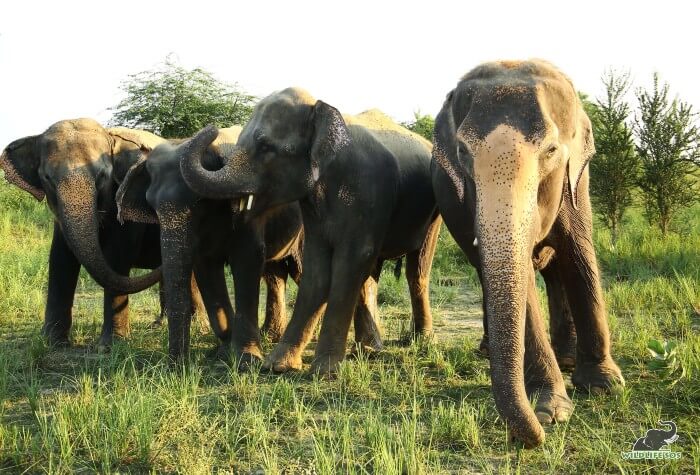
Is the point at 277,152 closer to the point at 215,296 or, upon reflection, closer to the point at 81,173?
the point at 215,296

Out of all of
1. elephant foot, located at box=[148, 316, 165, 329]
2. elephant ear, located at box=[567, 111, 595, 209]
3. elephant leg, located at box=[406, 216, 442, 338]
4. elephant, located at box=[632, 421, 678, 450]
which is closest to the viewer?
elephant, located at box=[632, 421, 678, 450]

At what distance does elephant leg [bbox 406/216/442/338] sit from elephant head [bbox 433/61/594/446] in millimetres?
2454

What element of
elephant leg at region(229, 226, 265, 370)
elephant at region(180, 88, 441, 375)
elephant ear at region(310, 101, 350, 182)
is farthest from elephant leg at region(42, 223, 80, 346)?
elephant ear at region(310, 101, 350, 182)

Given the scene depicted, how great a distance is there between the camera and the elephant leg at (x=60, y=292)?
6.48 m

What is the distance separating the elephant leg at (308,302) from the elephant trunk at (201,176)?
741 millimetres

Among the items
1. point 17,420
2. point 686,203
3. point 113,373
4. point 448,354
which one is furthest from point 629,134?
point 17,420

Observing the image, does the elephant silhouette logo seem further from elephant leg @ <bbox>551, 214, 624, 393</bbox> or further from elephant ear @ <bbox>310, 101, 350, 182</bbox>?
elephant ear @ <bbox>310, 101, 350, 182</bbox>

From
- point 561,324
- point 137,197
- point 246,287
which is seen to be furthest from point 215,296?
point 561,324

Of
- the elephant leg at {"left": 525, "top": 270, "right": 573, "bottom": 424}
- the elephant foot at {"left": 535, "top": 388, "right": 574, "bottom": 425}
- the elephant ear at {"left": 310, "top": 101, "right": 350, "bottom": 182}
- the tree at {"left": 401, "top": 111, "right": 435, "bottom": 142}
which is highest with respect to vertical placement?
the tree at {"left": 401, "top": 111, "right": 435, "bottom": 142}

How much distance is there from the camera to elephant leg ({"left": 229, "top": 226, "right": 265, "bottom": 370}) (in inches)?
223

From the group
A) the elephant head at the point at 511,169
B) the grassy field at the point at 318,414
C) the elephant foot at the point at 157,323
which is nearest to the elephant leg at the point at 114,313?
the grassy field at the point at 318,414

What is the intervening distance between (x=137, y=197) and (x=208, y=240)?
0.82 meters

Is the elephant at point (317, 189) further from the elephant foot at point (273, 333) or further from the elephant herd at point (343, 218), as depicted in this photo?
the elephant foot at point (273, 333)

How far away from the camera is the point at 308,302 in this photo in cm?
555
